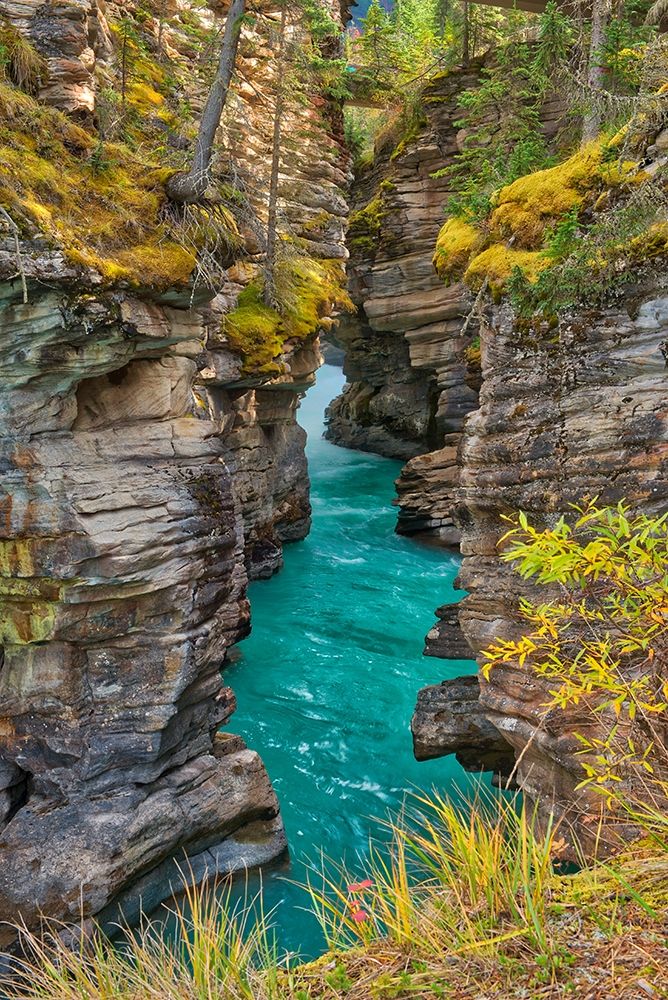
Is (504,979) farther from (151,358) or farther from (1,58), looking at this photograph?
(1,58)

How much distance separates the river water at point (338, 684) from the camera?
1127 cm

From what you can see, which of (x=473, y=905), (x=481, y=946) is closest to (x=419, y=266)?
(x=473, y=905)

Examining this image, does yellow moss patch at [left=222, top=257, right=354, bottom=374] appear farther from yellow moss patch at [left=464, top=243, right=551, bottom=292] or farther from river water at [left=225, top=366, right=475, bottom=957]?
yellow moss patch at [left=464, top=243, right=551, bottom=292]

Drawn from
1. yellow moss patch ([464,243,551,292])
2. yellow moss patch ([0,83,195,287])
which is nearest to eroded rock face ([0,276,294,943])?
yellow moss patch ([0,83,195,287])

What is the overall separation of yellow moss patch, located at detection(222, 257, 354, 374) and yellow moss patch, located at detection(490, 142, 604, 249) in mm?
9956

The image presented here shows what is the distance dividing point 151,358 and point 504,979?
28.2ft

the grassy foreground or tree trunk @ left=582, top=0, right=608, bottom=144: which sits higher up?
tree trunk @ left=582, top=0, right=608, bottom=144

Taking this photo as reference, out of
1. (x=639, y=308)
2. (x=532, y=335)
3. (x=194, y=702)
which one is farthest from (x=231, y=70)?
(x=194, y=702)

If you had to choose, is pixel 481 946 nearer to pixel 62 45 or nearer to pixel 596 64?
pixel 596 64

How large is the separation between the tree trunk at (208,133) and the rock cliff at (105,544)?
38 centimetres

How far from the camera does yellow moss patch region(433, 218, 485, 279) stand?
10703 millimetres

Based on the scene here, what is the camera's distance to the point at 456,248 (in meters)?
10.8

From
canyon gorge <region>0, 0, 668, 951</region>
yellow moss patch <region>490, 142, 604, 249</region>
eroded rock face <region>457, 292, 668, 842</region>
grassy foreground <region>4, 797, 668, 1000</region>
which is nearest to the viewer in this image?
grassy foreground <region>4, 797, 668, 1000</region>

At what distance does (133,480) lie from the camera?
29.9 ft
